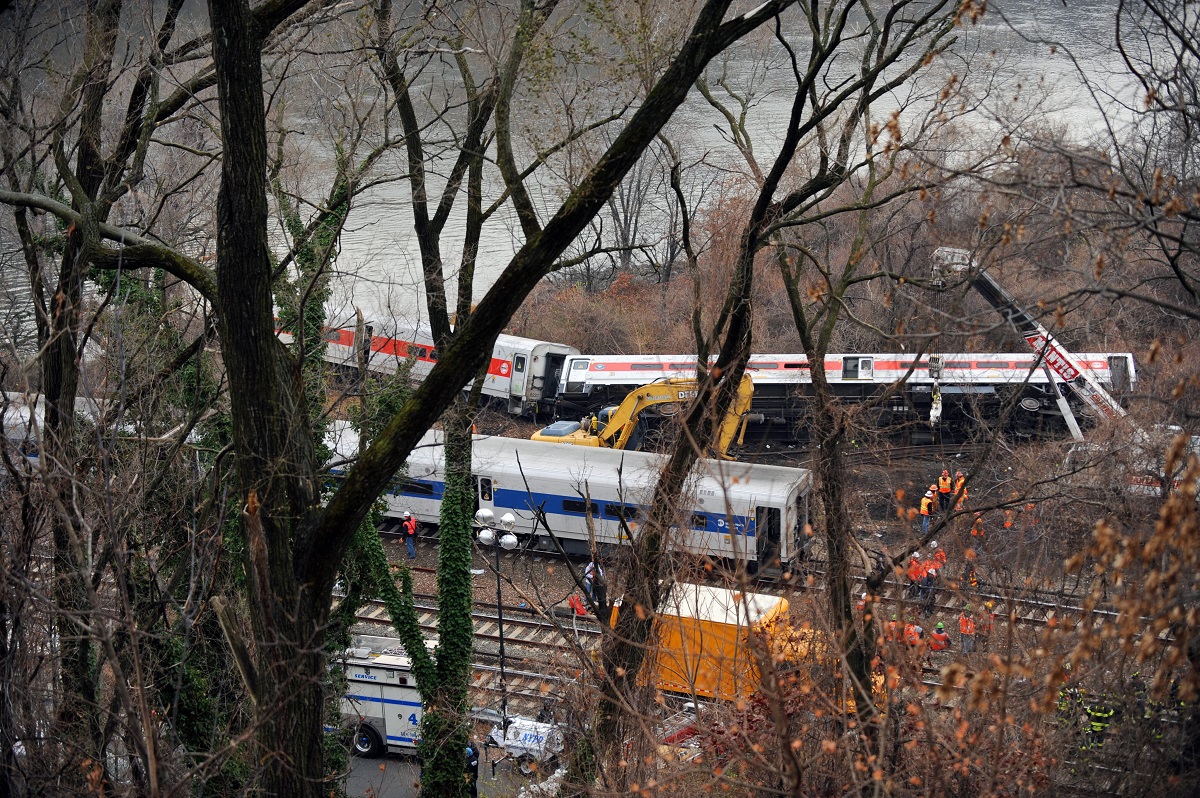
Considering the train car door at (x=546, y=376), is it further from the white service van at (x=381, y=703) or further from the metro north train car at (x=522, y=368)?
the white service van at (x=381, y=703)

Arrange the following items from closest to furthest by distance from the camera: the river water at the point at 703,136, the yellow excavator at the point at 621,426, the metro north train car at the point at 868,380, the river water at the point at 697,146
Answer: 1. the yellow excavator at the point at 621,426
2. the metro north train car at the point at 868,380
3. the river water at the point at 697,146
4. the river water at the point at 703,136

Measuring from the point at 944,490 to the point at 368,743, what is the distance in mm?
10910

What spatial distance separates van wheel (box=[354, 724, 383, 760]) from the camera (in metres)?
15.0

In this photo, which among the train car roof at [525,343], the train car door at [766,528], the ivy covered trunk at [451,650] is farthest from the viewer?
the train car roof at [525,343]

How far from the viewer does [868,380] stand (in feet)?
77.7

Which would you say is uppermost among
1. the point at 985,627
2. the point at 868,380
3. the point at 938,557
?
the point at 868,380

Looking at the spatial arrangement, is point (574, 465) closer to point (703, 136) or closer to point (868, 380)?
point (868, 380)

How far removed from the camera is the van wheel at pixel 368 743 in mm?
14969

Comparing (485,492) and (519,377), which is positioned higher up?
(519,377)

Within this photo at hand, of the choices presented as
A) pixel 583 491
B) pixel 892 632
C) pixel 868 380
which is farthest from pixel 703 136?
pixel 892 632

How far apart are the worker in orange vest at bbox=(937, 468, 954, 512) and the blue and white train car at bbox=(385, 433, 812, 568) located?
7.95 feet

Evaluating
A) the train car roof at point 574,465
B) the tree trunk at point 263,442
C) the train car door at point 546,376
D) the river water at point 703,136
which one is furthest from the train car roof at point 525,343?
the tree trunk at point 263,442

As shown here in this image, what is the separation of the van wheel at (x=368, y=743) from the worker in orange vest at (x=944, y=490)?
410 inches

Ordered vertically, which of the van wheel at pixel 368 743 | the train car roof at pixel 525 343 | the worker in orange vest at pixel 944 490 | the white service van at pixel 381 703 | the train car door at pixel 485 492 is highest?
the train car roof at pixel 525 343
